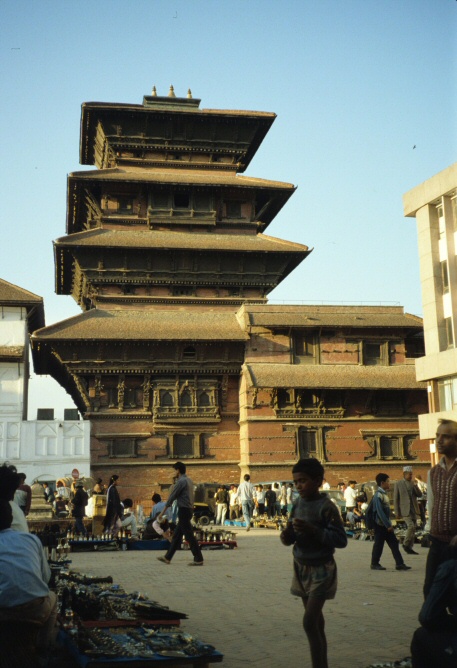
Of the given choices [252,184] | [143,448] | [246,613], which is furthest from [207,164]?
[246,613]

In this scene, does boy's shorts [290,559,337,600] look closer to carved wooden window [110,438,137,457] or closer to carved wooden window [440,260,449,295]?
carved wooden window [440,260,449,295]

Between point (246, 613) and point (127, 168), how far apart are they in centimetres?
3544

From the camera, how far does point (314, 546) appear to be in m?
6.09

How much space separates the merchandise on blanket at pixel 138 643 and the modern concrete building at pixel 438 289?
1035 inches

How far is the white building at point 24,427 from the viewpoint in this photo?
3459 cm

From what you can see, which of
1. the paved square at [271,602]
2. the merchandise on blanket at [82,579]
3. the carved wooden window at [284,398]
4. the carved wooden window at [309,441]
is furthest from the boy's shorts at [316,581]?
the carved wooden window at [309,441]

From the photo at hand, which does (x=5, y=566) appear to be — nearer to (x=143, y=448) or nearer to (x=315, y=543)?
(x=315, y=543)

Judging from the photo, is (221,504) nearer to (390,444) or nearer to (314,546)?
(390,444)

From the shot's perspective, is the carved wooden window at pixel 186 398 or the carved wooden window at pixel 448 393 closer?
the carved wooden window at pixel 448 393

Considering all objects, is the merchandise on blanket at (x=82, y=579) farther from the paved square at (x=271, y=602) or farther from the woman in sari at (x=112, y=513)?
the woman in sari at (x=112, y=513)

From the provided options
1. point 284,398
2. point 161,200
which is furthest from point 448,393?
point 161,200

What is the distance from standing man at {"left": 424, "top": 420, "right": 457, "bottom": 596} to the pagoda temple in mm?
27109

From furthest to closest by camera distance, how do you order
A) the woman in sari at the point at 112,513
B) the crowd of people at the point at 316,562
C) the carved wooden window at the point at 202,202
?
the carved wooden window at the point at 202,202 → the woman in sari at the point at 112,513 → the crowd of people at the point at 316,562

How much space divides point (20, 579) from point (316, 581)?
2.15m
